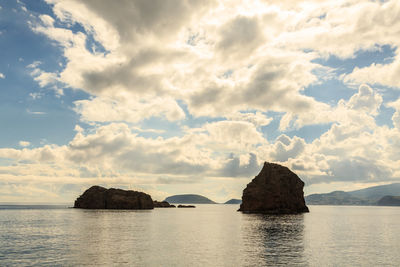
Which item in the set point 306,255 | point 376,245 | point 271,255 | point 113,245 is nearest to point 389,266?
point 306,255

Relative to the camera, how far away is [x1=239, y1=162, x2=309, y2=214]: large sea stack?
609 ft

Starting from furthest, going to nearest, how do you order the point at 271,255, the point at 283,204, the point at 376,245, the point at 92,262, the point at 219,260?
the point at 283,204
the point at 376,245
the point at 271,255
the point at 219,260
the point at 92,262

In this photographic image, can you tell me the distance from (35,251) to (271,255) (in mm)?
38952

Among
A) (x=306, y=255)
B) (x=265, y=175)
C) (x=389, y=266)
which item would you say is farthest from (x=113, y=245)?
(x=265, y=175)

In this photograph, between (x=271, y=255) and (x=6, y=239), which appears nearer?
(x=271, y=255)

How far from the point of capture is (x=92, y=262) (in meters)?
43.2

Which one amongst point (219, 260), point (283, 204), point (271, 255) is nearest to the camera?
point (219, 260)

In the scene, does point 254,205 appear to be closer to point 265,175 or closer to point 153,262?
point 265,175

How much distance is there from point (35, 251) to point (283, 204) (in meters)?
157

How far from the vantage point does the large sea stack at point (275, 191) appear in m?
186

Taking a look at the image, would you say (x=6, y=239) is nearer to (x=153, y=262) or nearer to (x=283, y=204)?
(x=153, y=262)

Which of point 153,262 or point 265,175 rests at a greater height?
point 265,175

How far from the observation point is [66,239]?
219ft

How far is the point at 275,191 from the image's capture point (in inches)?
7244
